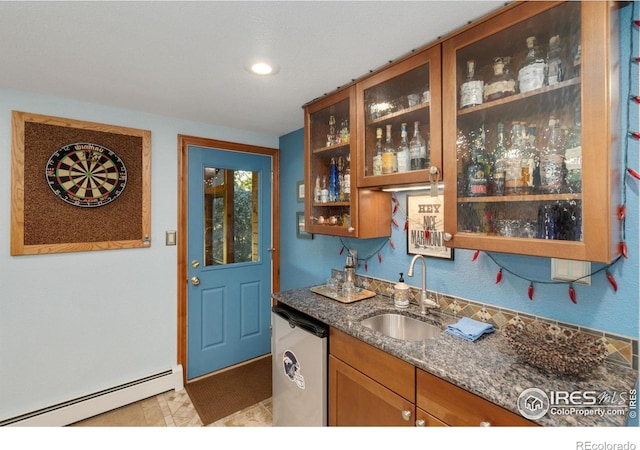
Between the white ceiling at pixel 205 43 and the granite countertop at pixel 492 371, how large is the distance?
1326 mm

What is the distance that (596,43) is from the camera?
2.95ft

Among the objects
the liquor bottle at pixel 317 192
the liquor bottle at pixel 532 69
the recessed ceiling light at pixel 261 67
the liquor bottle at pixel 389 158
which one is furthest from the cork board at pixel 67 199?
the liquor bottle at pixel 532 69

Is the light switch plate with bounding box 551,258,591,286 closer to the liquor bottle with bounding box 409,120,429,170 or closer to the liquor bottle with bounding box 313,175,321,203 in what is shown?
the liquor bottle with bounding box 409,120,429,170

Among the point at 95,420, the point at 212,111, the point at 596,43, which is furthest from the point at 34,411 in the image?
the point at 596,43

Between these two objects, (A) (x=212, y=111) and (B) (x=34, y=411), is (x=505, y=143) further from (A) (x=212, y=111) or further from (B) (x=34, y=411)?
(B) (x=34, y=411)

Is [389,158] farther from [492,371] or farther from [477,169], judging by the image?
[492,371]

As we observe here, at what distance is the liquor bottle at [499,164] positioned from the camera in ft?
3.88

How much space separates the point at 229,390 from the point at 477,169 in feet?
7.81

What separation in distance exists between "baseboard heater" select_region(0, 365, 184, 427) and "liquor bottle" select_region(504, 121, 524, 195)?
2.62 metres

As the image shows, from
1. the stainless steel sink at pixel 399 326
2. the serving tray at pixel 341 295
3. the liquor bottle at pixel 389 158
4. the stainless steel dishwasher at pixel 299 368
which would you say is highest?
the liquor bottle at pixel 389 158

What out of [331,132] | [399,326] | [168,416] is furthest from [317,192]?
[168,416]

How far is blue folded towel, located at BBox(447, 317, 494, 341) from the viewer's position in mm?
1300

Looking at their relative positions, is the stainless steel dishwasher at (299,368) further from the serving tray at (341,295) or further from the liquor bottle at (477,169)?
the liquor bottle at (477,169)

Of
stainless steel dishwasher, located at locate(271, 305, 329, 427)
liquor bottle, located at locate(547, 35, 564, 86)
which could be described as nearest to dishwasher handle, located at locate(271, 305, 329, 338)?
stainless steel dishwasher, located at locate(271, 305, 329, 427)
